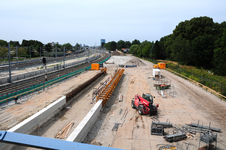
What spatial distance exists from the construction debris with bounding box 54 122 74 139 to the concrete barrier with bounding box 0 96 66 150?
2121 mm

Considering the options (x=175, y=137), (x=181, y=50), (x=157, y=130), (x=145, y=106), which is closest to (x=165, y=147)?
(x=175, y=137)

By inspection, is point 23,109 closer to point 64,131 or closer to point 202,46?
point 64,131

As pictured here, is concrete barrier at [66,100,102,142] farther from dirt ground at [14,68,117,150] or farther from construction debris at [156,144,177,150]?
construction debris at [156,144,177,150]

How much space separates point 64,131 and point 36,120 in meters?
2.49

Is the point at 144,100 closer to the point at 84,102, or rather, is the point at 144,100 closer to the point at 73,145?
the point at 84,102

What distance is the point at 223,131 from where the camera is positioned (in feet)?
43.6

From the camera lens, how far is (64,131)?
12.2m

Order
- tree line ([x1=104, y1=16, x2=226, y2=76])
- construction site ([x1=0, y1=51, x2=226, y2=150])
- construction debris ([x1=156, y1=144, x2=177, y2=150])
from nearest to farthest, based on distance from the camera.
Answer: construction debris ([x1=156, y1=144, x2=177, y2=150])
construction site ([x1=0, y1=51, x2=226, y2=150])
tree line ([x1=104, y1=16, x2=226, y2=76])

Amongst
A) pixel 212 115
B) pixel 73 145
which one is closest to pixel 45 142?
pixel 73 145

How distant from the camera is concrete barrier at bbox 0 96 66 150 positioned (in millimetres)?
10716

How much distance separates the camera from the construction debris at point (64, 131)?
11539mm

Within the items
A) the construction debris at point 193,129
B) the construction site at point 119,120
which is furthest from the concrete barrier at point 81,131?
the construction debris at point 193,129

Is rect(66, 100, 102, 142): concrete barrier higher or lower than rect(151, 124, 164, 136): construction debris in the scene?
higher

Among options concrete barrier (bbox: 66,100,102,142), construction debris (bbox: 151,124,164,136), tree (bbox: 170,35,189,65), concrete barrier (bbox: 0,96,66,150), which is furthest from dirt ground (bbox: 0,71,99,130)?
tree (bbox: 170,35,189,65)
